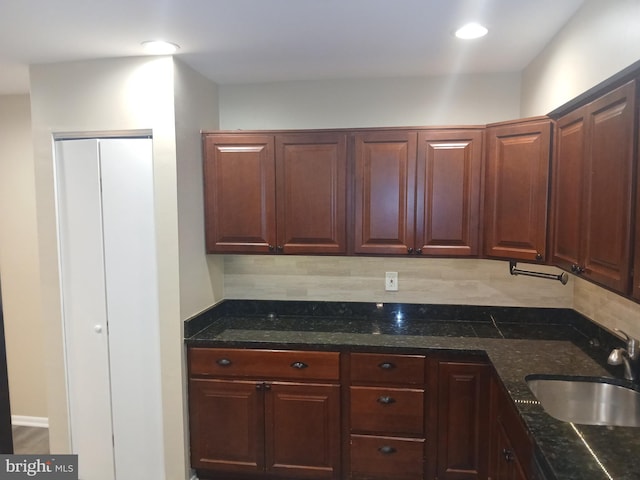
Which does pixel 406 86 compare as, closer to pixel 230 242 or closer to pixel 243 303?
pixel 230 242

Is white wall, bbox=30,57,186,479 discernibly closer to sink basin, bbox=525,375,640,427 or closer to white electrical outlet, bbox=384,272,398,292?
white electrical outlet, bbox=384,272,398,292

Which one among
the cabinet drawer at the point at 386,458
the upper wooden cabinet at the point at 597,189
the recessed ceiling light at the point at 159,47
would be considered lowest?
the cabinet drawer at the point at 386,458

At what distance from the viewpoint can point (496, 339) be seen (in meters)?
2.41

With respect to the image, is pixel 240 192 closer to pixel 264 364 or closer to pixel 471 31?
pixel 264 364

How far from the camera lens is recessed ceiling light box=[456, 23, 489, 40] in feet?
6.45

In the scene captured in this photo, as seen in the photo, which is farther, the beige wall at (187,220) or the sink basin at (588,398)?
the beige wall at (187,220)

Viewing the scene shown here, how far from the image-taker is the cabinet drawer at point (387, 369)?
232 cm


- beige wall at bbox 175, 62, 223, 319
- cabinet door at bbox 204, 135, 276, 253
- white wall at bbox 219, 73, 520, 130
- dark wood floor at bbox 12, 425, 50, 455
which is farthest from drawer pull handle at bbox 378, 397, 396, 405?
dark wood floor at bbox 12, 425, 50, 455

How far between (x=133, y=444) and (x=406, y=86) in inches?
109

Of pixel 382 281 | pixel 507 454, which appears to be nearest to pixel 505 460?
pixel 507 454

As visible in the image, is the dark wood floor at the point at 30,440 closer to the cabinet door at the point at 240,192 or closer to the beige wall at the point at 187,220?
the beige wall at the point at 187,220

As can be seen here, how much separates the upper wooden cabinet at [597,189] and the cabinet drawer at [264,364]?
131 cm

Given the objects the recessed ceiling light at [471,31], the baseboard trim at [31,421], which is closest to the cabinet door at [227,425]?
the baseboard trim at [31,421]

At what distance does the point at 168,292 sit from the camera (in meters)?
2.39
